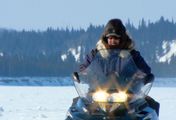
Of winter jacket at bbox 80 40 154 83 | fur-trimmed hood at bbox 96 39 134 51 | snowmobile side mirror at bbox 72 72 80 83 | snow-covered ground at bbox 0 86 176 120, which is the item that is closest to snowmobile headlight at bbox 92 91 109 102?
snowmobile side mirror at bbox 72 72 80 83

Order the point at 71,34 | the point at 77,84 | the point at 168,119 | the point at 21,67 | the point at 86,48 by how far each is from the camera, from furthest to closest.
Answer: the point at 71,34
the point at 86,48
the point at 21,67
the point at 168,119
the point at 77,84

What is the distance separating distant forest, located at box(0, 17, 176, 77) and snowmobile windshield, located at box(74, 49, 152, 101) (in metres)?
124

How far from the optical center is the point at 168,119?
49.6 feet

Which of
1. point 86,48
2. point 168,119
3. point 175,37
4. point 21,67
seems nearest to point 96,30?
point 86,48

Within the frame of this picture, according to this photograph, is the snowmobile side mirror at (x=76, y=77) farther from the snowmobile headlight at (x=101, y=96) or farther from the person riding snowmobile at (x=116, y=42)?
the snowmobile headlight at (x=101, y=96)

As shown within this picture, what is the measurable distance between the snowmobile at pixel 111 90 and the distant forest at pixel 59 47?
124284 mm

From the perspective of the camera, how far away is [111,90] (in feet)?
19.2

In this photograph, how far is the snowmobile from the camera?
5.78m

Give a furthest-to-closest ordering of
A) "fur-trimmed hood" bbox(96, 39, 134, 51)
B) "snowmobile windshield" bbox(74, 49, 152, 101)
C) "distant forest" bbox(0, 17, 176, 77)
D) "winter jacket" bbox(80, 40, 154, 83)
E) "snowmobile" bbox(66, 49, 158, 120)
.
A: "distant forest" bbox(0, 17, 176, 77), "fur-trimmed hood" bbox(96, 39, 134, 51), "winter jacket" bbox(80, 40, 154, 83), "snowmobile windshield" bbox(74, 49, 152, 101), "snowmobile" bbox(66, 49, 158, 120)

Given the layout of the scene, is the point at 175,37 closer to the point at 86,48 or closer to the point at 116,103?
→ the point at 86,48

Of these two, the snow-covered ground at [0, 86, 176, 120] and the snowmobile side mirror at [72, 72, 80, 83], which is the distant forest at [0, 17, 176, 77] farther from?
the snowmobile side mirror at [72, 72, 80, 83]

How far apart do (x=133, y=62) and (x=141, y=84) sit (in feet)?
1.20

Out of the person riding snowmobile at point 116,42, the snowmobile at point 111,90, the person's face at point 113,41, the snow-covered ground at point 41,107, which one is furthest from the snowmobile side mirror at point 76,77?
the snow-covered ground at point 41,107

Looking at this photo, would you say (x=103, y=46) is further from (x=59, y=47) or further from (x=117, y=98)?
(x=59, y=47)
